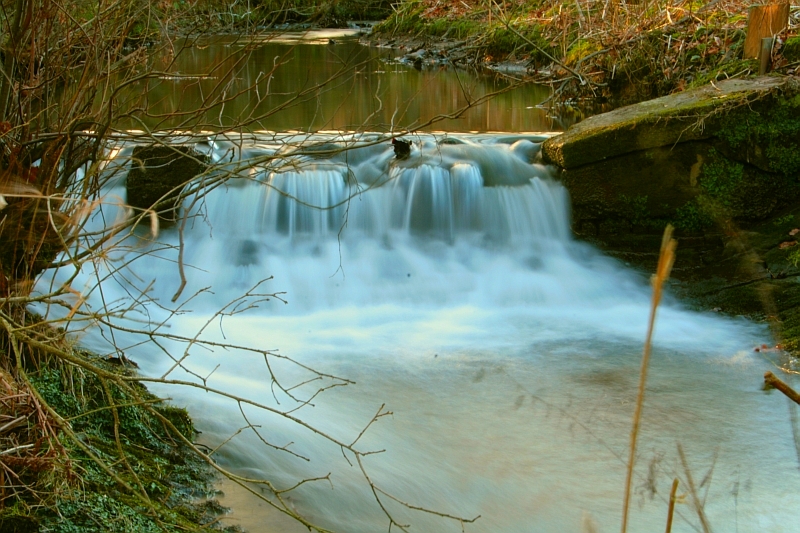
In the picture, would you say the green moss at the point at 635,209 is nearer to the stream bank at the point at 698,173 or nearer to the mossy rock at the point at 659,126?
the stream bank at the point at 698,173

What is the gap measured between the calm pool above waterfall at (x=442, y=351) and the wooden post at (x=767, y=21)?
270 cm

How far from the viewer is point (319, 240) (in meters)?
7.73

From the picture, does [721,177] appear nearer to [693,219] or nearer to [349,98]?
[693,219]

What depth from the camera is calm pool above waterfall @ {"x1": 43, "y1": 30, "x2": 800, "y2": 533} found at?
3.90 meters

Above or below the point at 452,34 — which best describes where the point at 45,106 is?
below

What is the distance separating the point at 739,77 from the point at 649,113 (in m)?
1.96

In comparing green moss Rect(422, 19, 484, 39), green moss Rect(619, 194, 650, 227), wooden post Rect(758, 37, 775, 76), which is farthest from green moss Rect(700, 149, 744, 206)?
green moss Rect(422, 19, 484, 39)

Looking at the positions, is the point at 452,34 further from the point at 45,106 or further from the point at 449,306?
the point at 45,106

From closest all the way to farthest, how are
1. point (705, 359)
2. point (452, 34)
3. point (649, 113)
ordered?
point (705, 359)
point (649, 113)
point (452, 34)

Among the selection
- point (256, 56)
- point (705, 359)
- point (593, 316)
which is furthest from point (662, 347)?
point (256, 56)

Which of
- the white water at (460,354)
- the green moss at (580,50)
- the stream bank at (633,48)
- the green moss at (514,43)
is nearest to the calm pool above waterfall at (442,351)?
the white water at (460,354)

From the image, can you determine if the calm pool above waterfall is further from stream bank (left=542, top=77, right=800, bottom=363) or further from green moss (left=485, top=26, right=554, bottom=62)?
green moss (left=485, top=26, right=554, bottom=62)

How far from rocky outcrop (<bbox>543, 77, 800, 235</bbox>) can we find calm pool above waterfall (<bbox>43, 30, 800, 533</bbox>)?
551 millimetres

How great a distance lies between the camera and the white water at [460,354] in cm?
396
